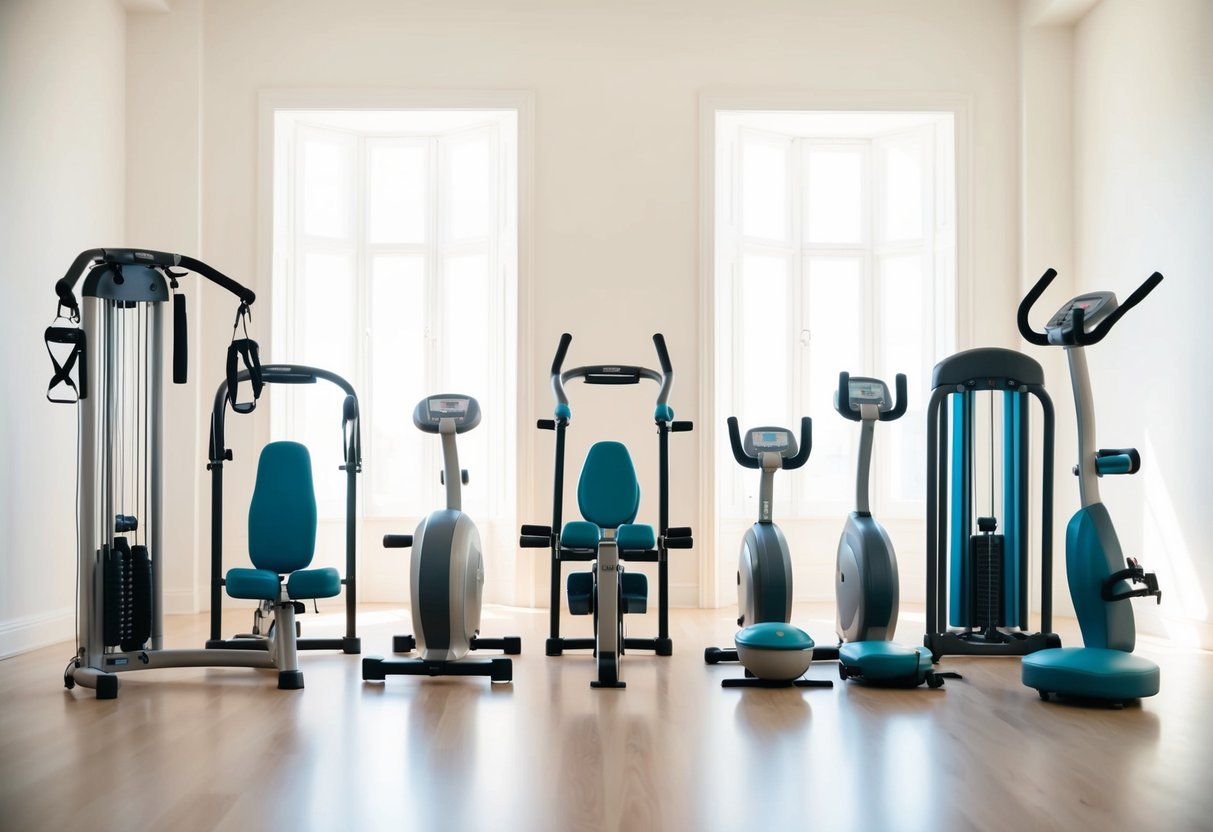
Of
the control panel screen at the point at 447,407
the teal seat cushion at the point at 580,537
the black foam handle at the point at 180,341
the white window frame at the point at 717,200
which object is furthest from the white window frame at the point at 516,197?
the black foam handle at the point at 180,341

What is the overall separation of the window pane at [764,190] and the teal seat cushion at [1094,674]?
12.7 ft

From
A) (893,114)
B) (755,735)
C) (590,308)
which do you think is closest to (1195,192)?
(893,114)

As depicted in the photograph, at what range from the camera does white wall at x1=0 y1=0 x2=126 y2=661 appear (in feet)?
15.6

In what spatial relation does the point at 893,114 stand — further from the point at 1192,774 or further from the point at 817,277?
the point at 1192,774

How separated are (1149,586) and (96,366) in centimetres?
378

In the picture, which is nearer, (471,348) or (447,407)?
(447,407)

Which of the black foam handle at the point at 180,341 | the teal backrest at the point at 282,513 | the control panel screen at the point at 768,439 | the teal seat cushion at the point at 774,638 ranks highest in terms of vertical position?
the black foam handle at the point at 180,341

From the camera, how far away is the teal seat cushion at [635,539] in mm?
4570

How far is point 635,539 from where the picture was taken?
→ 4582mm

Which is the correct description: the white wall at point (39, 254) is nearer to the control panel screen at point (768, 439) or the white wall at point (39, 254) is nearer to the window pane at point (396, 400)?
the window pane at point (396, 400)

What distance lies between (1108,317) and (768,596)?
1629 mm

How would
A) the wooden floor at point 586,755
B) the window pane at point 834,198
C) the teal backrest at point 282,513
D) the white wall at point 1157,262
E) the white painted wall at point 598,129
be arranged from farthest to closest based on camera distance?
the window pane at point 834,198
the white painted wall at point 598,129
the white wall at point 1157,262
the teal backrest at point 282,513
the wooden floor at point 586,755

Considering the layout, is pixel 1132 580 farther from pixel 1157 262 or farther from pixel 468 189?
pixel 468 189

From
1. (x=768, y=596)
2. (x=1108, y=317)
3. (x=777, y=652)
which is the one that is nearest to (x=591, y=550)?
(x=768, y=596)
